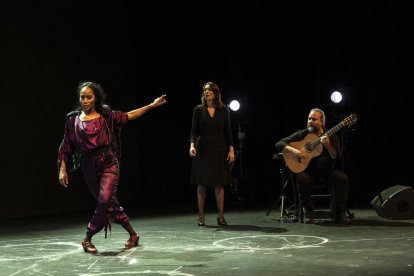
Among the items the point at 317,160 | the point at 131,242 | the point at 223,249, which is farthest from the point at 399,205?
the point at 131,242

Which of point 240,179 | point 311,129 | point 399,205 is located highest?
point 311,129

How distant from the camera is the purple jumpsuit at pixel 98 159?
4.78 metres

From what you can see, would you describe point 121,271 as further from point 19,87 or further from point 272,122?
point 272,122

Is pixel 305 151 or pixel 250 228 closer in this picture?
pixel 250 228

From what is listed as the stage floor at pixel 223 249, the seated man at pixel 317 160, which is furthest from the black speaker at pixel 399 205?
the seated man at pixel 317 160

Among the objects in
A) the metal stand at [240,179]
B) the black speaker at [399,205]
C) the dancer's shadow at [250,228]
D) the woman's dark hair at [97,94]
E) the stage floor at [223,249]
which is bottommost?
the stage floor at [223,249]

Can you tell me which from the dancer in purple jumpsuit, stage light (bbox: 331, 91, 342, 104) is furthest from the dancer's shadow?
stage light (bbox: 331, 91, 342, 104)

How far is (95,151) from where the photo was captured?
483 centimetres

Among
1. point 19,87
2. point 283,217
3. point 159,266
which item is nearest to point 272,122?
point 283,217

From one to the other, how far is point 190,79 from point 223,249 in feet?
16.4

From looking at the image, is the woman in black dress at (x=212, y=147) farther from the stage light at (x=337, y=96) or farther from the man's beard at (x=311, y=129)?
the stage light at (x=337, y=96)

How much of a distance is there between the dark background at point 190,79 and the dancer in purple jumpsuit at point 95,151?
3483mm

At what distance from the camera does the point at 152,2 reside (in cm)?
961

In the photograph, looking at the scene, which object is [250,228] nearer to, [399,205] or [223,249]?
[223,249]
